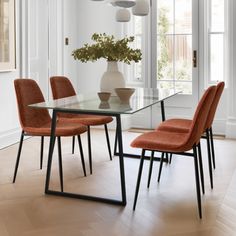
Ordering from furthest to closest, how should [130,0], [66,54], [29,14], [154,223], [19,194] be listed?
[66,54], [29,14], [130,0], [19,194], [154,223]

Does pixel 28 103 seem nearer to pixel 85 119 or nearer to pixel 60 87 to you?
pixel 85 119

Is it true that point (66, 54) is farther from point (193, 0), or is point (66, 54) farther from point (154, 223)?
point (154, 223)

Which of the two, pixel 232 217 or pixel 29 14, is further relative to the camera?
pixel 29 14

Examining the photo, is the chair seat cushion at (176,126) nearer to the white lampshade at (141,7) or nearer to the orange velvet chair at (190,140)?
the orange velvet chair at (190,140)

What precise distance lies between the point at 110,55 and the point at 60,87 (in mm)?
794

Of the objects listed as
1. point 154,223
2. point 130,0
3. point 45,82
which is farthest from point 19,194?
point 45,82

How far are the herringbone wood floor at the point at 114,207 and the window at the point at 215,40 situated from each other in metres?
1.82

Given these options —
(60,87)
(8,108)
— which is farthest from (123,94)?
(8,108)

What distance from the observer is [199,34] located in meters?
5.96

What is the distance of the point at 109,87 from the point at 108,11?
2.57 m

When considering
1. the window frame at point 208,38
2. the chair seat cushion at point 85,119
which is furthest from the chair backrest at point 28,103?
the window frame at point 208,38

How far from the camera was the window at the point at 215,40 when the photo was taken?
19.3 feet

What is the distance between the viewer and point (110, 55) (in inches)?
157

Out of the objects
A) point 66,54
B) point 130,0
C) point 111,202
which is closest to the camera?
point 111,202
